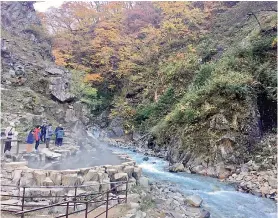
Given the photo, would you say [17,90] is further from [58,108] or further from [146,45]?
[146,45]

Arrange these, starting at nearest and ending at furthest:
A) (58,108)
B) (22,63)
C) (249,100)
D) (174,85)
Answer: (249,100) < (58,108) < (22,63) < (174,85)

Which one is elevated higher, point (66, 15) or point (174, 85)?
point (66, 15)

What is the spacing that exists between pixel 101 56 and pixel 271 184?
19073mm

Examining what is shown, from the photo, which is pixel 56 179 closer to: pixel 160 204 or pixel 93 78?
pixel 160 204

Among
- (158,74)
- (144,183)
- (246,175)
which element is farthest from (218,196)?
(158,74)

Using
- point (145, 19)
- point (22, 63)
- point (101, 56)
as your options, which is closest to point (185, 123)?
point (22, 63)

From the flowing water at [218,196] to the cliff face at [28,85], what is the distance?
5866 millimetres

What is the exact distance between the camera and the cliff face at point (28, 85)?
1422 centimetres

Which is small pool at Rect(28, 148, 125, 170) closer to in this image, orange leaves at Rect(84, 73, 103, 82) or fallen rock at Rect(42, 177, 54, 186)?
fallen rock at Rect(42, 177, 54, 186)

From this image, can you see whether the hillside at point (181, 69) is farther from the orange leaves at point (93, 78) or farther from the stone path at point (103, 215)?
the stone path at point (103, 215)

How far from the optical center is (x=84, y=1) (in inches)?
1217

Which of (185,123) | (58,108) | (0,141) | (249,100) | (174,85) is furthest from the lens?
(174,85)

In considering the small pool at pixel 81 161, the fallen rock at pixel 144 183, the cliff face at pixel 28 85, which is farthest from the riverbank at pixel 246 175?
the cliff face at pixel 28 85

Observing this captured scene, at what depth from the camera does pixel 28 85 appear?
1648 cm
